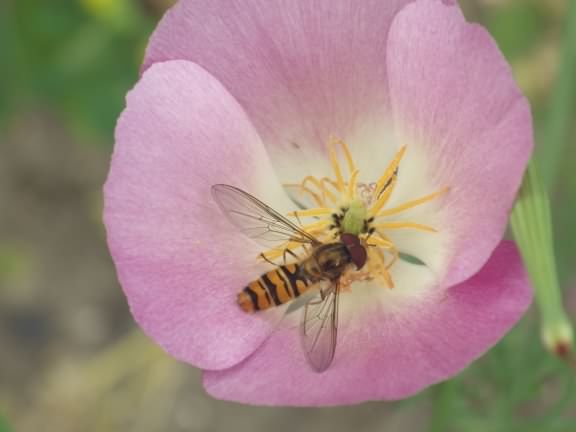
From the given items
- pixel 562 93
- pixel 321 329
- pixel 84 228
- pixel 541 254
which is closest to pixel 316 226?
pixel 321 329

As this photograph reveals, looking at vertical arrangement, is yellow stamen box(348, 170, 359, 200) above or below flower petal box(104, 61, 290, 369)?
below

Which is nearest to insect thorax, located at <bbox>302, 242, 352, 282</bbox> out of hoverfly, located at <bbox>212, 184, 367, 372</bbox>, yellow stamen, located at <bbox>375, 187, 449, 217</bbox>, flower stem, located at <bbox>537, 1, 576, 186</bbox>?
hoverfly, located at <bbox>212, 184, 367, 372</bbox>

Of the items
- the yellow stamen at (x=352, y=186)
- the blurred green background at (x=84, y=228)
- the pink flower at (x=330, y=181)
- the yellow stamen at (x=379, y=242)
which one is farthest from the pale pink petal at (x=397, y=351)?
the blurred green background at (x=84, y=228)

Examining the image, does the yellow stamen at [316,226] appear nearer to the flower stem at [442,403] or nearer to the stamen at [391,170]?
the stamen at [391,170]

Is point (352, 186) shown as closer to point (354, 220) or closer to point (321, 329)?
point (354, 220)

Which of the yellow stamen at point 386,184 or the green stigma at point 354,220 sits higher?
the yellow stamen at point 386,184

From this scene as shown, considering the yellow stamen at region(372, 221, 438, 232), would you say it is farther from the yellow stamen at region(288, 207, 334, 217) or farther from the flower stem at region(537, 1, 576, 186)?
the flower stem at region(537, 1, 576, 186)
